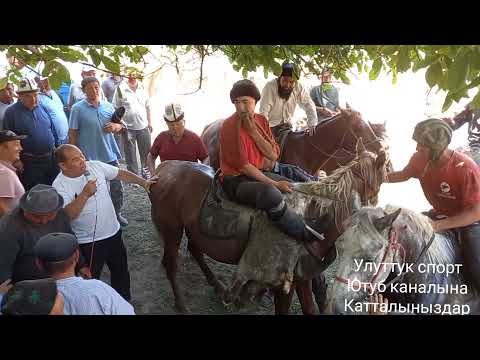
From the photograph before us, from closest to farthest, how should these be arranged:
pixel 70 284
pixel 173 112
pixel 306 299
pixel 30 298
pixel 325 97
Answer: pixel 70 284, pixel 30 298, pixel 306 299, pixel 173 112, pixel 325 97

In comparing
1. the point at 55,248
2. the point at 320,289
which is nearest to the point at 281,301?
the point at 320,289

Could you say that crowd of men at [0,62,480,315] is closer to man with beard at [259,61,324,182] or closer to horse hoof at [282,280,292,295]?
→ man with beard at [259,61,324,182]

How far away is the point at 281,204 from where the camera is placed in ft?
11.6

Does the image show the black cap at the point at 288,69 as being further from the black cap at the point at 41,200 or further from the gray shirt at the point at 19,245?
the gray shirt at the point at 19,245

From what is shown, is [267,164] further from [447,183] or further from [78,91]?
[78,91]

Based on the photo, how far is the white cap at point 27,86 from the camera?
3.79 metres

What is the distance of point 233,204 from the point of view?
3824 mm

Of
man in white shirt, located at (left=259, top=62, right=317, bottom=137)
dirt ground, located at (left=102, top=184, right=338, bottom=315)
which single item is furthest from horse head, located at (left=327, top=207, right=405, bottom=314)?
man in white shirt, located at (left=259, top=62, right=317, bottom=137)

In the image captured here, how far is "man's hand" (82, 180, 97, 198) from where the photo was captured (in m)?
3.55

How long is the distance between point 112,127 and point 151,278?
137 cm

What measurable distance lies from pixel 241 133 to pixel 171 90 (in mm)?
733

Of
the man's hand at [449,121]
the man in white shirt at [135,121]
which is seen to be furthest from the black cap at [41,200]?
the man's hand at [449,121]

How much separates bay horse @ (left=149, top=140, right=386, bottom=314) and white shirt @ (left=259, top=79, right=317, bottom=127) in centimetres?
70
